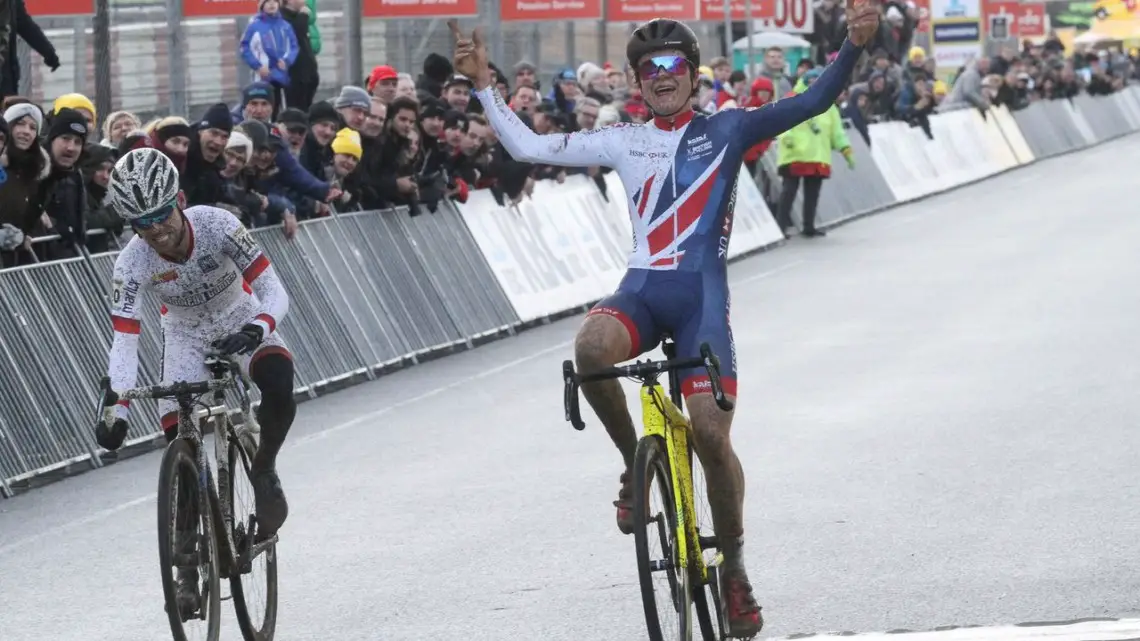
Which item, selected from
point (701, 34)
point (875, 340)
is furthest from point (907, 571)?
point (701, 34)

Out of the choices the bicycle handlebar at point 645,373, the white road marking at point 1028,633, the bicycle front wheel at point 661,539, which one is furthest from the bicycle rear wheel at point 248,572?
the white road marking at point 1028,633

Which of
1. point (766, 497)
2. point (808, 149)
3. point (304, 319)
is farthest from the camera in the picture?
point (808, 149)

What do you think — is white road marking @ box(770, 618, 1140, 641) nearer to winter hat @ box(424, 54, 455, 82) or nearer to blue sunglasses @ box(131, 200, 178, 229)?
blue sunglasses @ box(131, 200, 178, 229)

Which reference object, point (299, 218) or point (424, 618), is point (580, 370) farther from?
point (299, 218)

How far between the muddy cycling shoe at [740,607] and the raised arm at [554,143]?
59.0 inches

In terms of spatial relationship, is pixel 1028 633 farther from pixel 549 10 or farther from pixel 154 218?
pixel 549 10

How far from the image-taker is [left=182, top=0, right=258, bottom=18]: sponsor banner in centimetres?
1854

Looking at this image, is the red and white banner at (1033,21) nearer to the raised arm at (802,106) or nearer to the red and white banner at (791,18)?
the red and white banner at (791,18)

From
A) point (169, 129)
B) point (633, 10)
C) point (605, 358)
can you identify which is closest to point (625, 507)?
point (605, 358)

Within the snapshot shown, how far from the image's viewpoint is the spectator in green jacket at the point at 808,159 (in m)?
26.8

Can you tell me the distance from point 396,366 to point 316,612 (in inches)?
327

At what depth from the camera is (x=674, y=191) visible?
798 cm

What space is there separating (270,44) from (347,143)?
2539mm

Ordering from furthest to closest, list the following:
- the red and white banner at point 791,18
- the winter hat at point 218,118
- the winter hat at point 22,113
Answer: the red and white banner at point 791,18
the winter hat at point 218,118
the winter hat at point 22,113
